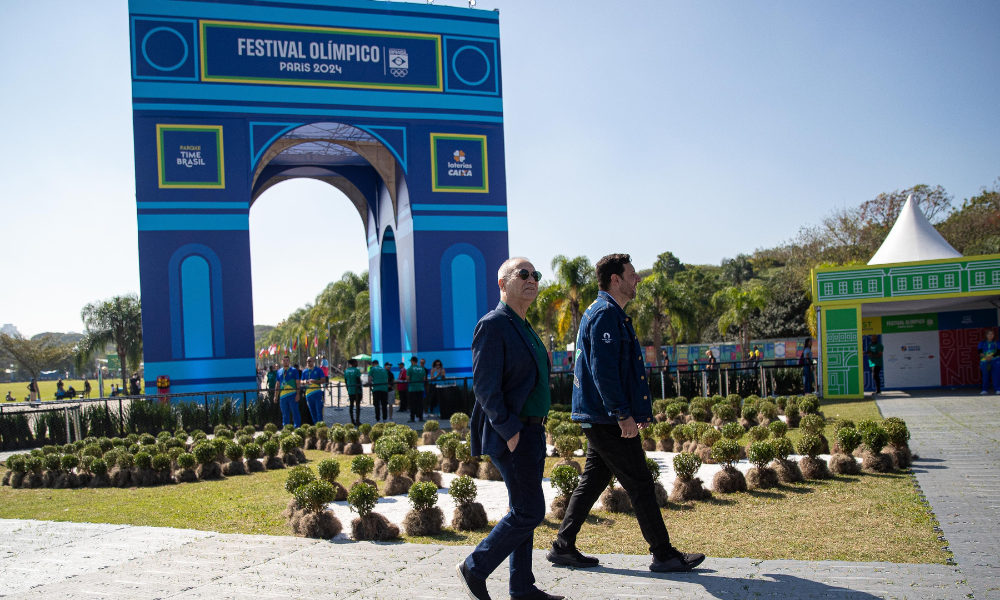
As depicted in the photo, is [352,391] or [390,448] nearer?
[390,448]

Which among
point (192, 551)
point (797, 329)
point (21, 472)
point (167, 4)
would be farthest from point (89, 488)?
point (797, 329)

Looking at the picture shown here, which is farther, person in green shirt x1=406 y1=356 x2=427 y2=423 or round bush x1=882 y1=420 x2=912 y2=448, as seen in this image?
person in green shirt x1=406 y1=356 x2=427 y2=423

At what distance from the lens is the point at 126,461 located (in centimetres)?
978

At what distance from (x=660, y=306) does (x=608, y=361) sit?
121ft

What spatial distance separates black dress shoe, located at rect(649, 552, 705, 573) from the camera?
431cm

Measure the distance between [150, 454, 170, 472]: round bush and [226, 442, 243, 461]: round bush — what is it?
79cm

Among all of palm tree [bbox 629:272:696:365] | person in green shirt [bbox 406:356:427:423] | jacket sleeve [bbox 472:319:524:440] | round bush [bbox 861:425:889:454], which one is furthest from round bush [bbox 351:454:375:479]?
palm tree [bbox 629:272:696:365]

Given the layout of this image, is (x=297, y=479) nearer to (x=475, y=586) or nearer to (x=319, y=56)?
(x=475, y=586)

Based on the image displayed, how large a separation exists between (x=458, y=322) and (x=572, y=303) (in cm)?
1580

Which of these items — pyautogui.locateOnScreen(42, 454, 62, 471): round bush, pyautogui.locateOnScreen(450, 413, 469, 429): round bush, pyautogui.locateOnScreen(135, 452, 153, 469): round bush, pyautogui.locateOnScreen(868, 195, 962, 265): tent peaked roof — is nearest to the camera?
pyautogui.locateOnScreen(135, 452, 153, 469): round bush

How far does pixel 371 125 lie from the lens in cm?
2328

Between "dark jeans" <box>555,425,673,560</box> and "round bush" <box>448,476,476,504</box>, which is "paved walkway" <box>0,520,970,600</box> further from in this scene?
"round bush" <box>448,476,476,504</box>

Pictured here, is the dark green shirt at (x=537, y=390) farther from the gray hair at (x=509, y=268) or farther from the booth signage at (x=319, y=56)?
the booth signage at (x=319, y=56)

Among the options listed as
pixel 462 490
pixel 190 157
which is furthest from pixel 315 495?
pixel 190 157
